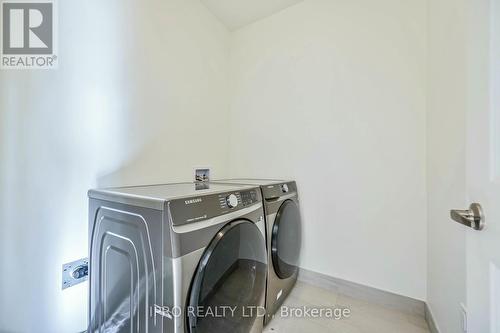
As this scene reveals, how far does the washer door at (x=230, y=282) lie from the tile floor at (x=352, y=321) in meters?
0.32

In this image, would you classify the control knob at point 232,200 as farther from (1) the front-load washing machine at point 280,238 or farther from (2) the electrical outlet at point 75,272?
(2) the electrical outlet at point 75,272

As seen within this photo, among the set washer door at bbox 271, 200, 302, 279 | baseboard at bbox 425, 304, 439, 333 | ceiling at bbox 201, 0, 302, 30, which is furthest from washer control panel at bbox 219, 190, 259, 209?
ceiling at bbox 201, 0, 302, 30

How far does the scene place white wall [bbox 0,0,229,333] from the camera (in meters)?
0.96

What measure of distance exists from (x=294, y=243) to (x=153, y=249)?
3.73 ft

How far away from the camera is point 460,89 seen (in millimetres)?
948

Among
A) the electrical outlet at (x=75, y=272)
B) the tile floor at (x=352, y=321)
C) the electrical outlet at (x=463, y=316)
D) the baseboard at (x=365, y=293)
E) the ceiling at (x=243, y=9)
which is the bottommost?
the tile floor at (x=352, y=321)

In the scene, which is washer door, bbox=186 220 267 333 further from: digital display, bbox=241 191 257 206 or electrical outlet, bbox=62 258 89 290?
electrical outlet, bbox=62 258 89 290

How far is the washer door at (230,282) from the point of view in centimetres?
83

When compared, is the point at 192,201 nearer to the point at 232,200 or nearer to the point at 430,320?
the point at 232,200

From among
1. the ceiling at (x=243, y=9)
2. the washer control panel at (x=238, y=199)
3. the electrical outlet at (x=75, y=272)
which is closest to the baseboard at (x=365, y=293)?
the washer control panel at (x=238, y=199)

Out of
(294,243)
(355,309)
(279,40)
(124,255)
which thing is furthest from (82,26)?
(355,309)

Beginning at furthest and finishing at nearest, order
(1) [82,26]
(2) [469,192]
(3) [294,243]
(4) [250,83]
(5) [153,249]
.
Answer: (4) [250,83], (3) [294,243], (1) [82,26], (5) [153,249], (2) [469,192]

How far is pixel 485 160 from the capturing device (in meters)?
0.58

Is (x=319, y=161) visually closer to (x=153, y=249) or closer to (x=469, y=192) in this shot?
(x=469, y=192)
